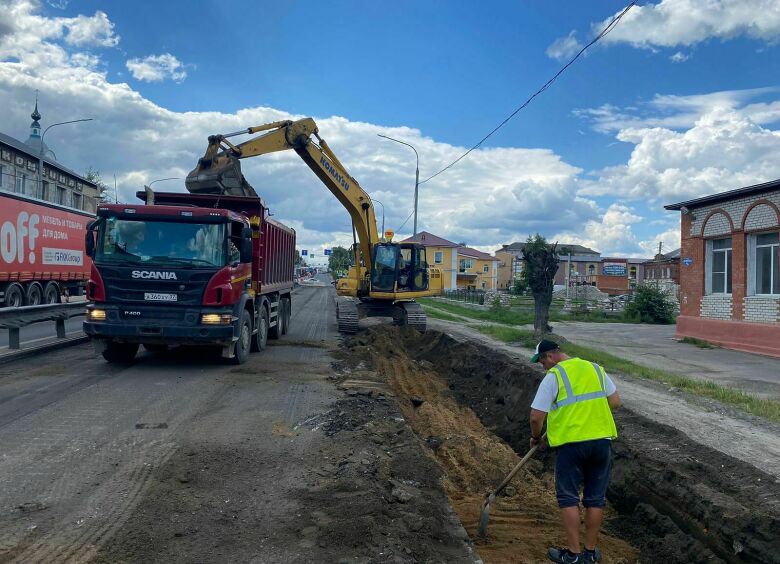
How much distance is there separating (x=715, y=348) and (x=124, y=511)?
1814 centimetres

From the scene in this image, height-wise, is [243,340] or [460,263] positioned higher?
[460,263]

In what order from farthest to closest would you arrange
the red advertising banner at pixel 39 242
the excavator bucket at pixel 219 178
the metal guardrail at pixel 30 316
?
the red advertising banner at pixel 39 242
the excavator bucket at pixel 219 178
the metal guardrail at pixel 30 316

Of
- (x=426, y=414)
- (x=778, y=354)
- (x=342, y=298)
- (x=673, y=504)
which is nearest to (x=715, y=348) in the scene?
(x=778, y=354)

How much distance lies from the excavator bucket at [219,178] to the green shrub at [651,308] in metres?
22.7

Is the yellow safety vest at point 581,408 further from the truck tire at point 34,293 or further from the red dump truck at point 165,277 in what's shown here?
the truck tire at point 34,293

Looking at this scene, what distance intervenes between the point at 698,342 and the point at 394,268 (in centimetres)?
950

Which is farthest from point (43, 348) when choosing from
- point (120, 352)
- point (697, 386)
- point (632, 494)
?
point (697, 386)

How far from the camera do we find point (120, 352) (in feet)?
38.3

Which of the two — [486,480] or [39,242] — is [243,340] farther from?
[39,242]

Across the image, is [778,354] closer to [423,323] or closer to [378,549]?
[423,323]

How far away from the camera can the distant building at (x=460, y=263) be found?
81.9 metres

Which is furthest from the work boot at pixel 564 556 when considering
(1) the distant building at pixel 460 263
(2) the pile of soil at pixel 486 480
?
(1) the distant building at pixel 460 263

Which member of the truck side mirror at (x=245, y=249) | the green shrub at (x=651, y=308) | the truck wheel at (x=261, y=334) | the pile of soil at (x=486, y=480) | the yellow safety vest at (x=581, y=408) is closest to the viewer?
the yellow safety vest at (x=581, y=408)

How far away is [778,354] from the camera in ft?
55.2
